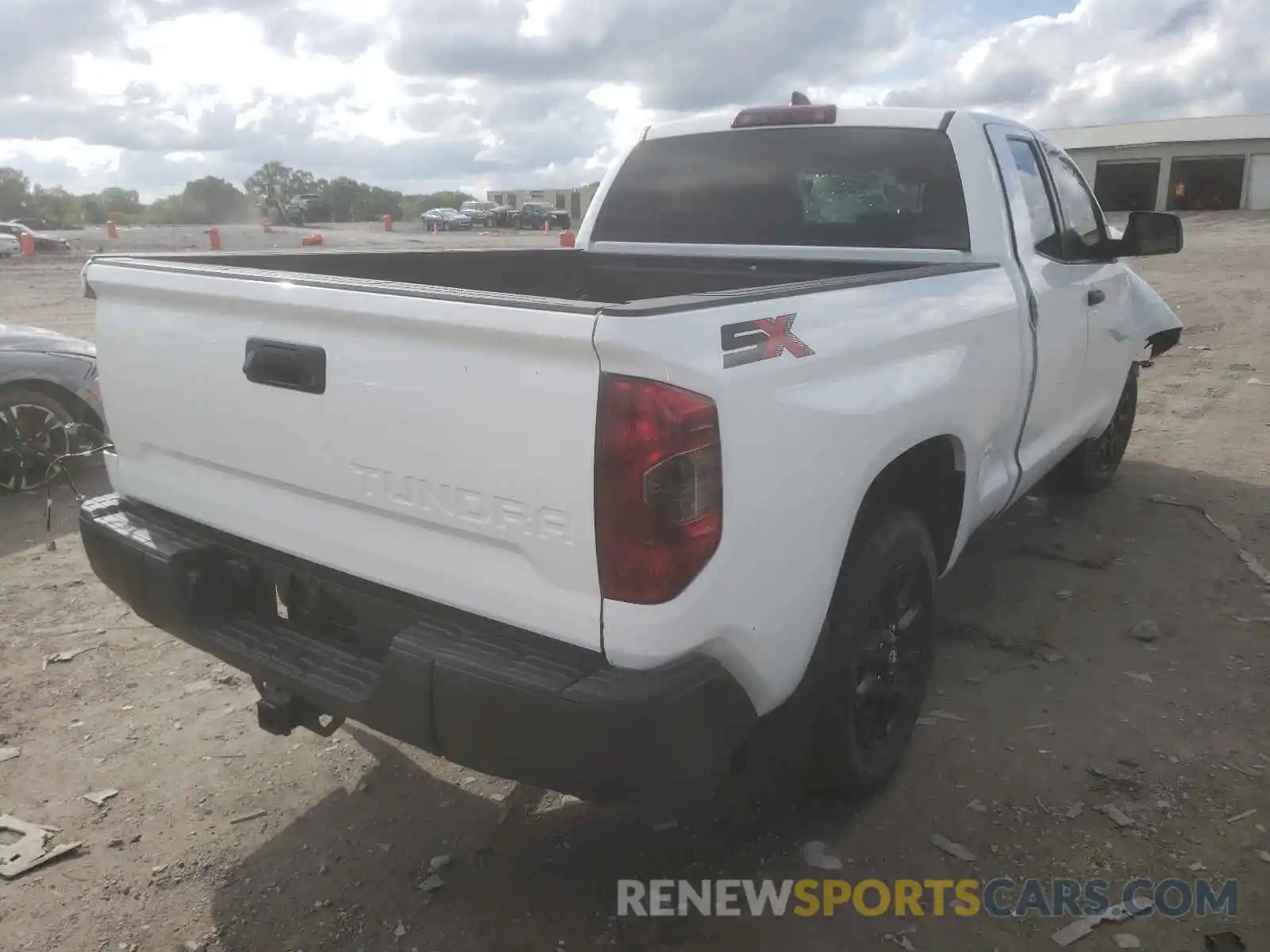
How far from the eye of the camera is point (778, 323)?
7.43 ft

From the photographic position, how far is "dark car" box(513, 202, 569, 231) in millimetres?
44094

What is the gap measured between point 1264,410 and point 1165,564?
12.6 ft

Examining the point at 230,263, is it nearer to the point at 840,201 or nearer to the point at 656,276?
the point at 656,276

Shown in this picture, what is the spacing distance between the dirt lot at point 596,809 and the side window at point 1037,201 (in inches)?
61.4

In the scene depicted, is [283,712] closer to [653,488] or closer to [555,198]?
[653,488]

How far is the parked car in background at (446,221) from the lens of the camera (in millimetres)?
46094

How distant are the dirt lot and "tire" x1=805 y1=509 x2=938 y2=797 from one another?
20cm

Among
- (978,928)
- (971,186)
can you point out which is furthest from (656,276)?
(978,928)

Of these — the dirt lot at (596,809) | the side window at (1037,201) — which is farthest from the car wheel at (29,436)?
the side window at (1037,201)

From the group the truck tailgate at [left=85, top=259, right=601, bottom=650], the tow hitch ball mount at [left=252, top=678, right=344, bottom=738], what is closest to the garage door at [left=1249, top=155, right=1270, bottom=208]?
the truck tailgate at [left=85, top=259, right=601, bottom=650]

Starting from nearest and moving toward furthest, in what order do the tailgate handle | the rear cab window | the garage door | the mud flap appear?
the tailgate handle
the rear cab window
the mud flap
the garage door

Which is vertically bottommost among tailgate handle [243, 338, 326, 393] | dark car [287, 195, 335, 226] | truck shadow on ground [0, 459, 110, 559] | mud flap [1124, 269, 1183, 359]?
truck shadow on ground [0, 459, 110, 559]

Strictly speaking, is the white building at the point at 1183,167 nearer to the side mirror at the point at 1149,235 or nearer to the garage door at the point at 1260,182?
the garage door at the point at 1260,182

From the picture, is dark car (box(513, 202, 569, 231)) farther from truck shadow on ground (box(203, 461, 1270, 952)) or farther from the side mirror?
truck shadow on ground (box(203, 461, 1270, 952))
